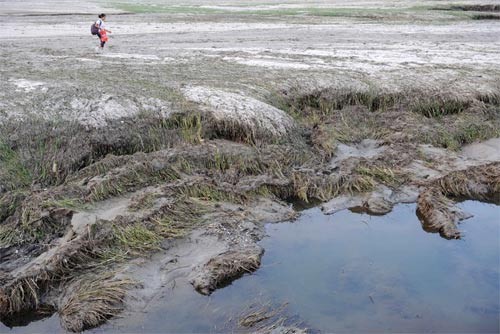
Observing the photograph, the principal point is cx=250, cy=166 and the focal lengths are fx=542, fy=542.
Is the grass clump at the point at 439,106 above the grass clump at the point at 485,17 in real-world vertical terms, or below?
below

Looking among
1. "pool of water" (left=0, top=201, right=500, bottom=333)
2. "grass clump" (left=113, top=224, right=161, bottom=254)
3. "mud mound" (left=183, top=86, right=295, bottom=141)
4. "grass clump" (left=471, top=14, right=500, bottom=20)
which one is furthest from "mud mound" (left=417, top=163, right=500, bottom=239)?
"grass clump" (left=471, top=14, right=500, bottom=20)

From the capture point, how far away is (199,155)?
1090 centimetres

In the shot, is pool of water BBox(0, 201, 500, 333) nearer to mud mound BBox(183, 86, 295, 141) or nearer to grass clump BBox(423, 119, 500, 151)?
mud mound BBox(183, 86, 295, 141)

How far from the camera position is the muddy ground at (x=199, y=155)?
790cm

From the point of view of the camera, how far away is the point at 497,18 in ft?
104

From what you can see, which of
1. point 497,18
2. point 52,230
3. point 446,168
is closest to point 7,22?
point 52,230

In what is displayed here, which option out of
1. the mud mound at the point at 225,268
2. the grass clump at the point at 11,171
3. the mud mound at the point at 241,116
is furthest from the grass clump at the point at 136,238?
the mud mound at the point at 241,116

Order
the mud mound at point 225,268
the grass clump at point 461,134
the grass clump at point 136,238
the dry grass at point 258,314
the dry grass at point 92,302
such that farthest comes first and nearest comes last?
1. the grass clump at point 461,134
2. the grass clump at point 136,238
3. the mud mound at point 225,268
4. the dry grass at point 92,302
5. the dry grass at point 258,314

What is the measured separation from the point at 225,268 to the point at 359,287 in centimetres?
191

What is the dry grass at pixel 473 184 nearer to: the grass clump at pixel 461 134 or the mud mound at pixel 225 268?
the grass clump at pixel 461 134

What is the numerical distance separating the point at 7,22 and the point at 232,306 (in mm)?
25614

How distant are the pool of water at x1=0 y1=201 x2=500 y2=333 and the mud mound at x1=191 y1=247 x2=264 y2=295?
12 centimetres

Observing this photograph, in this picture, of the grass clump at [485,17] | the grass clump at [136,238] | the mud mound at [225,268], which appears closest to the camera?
the mud mound at [225,268]

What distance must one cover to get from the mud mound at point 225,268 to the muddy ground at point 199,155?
23 millimetres
